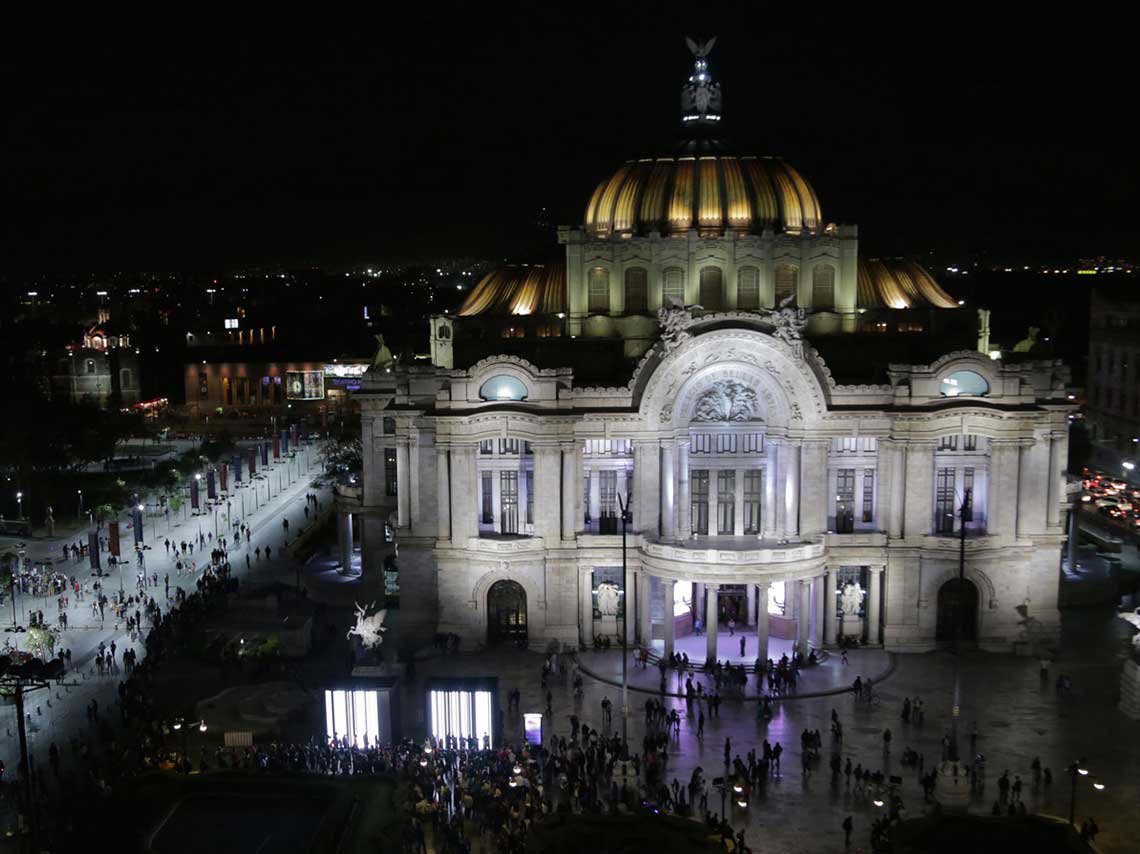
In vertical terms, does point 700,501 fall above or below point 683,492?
below

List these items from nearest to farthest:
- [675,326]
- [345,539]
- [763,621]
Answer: [763,621], [675,326], [345,539]

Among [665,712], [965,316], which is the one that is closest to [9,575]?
[665,712]

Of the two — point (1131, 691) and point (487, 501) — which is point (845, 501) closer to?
point (1131, 691)

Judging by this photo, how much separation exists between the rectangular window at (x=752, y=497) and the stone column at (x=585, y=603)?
Answer: 899cm

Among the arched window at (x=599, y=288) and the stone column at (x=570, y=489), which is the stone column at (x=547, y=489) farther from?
the arched window at (x=599, y=288)

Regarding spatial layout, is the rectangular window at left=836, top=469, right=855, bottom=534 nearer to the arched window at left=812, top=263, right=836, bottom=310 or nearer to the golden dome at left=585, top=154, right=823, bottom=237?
the arched window at left=812, top=263, right=836, bottom=310

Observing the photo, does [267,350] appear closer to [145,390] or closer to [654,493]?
[145,390]

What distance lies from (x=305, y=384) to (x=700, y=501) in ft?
359

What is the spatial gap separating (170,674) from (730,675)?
91.6 feet

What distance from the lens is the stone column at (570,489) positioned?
218 feet

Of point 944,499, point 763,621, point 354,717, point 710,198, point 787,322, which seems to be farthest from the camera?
point 710,198

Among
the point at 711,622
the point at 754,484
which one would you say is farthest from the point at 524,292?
the point at 711,622

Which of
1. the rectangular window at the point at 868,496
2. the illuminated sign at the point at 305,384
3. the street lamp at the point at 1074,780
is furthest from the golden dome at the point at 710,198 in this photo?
the illuminated sign at the point at 305,384

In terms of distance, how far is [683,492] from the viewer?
219ft
